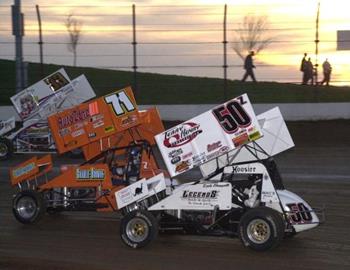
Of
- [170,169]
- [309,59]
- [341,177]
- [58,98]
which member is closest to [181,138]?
[170,169]

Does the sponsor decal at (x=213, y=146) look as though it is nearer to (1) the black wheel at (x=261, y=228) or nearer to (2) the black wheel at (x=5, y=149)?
(1) the black wheel at (x=261, y=228)

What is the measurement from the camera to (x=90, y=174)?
924cm

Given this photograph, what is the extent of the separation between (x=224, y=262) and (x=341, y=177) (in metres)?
6.88

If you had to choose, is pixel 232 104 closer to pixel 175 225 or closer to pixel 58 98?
pixel 175 225

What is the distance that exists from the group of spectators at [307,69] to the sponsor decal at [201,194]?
13.5m

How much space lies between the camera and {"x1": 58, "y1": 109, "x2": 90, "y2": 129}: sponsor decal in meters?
9.54

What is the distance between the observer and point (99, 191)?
9281 mm

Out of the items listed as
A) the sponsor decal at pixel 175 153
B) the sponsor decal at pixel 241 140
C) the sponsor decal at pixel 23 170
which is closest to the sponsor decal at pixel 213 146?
the sponsor decal at pixel 241 140

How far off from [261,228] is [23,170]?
4017 mm

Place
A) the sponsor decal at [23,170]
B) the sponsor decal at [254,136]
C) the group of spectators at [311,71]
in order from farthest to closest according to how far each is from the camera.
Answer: the group of spectators at [311,71], the sponsor decal at [23,170], the sponsor decal at [254,136]

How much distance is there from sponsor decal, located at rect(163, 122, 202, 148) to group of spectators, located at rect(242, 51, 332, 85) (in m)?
13.5

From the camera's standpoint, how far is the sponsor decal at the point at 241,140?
24.9ft

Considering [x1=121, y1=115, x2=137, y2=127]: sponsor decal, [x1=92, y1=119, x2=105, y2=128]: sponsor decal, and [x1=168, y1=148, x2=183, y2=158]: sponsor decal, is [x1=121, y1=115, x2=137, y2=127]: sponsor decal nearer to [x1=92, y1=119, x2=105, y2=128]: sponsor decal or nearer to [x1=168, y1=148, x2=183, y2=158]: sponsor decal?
[x1=92, y1=119, x2=105, y2=128]: sponsor decal

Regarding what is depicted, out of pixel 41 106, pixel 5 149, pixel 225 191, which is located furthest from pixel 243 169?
pixel 5 149
